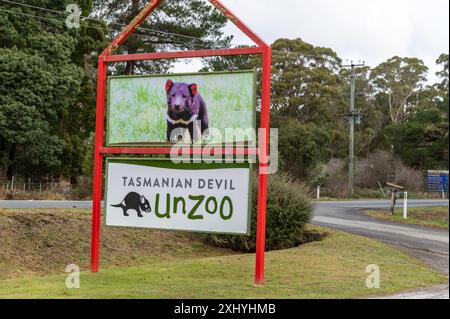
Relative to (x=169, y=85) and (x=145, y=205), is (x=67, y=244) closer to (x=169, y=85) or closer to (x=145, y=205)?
(x=145, y=205)

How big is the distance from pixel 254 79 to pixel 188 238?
7.79 m

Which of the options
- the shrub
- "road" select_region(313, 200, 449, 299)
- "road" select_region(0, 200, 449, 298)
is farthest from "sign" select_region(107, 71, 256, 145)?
the shrub

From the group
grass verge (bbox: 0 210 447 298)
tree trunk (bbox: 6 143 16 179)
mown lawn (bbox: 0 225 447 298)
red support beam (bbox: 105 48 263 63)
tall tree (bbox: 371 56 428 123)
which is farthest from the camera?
tall tree (bbox: 371 56 428 123)

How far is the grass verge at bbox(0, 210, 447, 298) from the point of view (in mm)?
8477

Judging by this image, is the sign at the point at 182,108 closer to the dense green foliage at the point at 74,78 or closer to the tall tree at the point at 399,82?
the dense green foliage at the point at 74,78

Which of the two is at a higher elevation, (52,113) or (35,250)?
(52,113)

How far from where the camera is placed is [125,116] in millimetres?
10609

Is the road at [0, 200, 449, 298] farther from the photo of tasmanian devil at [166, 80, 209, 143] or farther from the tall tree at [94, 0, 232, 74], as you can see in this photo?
the tall tree at [94, 0, 232, 74]

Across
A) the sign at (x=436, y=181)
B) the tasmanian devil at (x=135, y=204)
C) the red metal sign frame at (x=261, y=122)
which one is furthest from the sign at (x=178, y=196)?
the sign at (x=436, y=181)

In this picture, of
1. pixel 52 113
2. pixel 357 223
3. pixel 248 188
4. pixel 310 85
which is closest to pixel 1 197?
pixel 52 113

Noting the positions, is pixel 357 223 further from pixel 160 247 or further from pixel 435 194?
pixel 435 194

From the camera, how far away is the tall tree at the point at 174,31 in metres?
33.7

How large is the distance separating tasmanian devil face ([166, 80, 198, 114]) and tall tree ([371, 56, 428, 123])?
48.3m

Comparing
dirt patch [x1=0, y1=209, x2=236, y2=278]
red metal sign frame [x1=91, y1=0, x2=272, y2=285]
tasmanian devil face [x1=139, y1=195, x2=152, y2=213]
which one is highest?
red metal sign frame [x1=91, y1=0, x2=272, y2=285]
